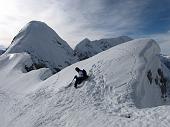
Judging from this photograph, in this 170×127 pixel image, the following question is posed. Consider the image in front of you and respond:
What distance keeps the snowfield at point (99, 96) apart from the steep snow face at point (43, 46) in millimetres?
50573

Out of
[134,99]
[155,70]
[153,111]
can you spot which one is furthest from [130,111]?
[155,70]

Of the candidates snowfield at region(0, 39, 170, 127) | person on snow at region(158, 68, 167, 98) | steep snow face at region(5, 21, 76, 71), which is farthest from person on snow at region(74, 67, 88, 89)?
steep snow face at region(5, 21, 76, 71)

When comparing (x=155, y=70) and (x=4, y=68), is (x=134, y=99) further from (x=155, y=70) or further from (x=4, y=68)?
(x=4, y=68)

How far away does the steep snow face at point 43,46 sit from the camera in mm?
86375

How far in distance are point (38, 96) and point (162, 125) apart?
14630 millimetres

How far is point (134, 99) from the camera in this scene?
2291 centimetres

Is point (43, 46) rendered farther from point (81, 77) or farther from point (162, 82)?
point (81, 77)

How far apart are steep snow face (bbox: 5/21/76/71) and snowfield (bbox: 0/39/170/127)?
50573mm

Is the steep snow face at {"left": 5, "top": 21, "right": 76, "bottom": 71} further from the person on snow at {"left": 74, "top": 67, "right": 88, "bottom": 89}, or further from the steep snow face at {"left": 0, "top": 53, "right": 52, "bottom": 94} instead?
the person on snow at {"left": 74, "top": 67, "right": 88, "bottom": 89}

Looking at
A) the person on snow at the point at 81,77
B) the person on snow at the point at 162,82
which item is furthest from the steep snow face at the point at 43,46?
the person on snow at the point at 81,77

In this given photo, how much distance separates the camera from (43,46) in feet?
301

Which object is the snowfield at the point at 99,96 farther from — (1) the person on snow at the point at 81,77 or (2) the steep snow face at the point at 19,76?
(1) the person on snow at the point at 81,77

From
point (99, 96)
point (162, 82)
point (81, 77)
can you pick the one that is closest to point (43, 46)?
point (162, 82)

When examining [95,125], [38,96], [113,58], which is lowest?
[95,125]
